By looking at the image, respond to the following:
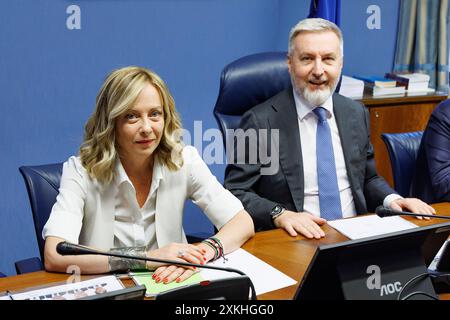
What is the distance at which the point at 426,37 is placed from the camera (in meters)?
4.19

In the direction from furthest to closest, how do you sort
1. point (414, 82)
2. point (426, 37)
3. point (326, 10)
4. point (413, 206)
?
point (426, 37) < point (414, 82) < point (326, 10) < point (413, 206)

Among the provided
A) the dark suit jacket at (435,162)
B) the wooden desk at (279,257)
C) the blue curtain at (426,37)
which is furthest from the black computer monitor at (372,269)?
the blue curtain at (426,37)

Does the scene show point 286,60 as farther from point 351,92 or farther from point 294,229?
point 351,92

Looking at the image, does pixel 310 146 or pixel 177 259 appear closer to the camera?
pixel 177 259

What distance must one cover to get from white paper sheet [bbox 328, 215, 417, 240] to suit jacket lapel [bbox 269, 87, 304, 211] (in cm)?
29

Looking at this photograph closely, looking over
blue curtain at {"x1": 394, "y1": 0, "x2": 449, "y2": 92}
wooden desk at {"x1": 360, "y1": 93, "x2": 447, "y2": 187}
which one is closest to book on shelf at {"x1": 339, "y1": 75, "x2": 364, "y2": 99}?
wooden desk at {"x1": 360, "y1": 93, "x2": 447, "y2": 187}

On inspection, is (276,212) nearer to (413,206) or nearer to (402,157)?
(413,206)

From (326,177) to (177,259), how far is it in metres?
0.88

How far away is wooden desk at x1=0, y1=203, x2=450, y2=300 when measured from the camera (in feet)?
5.55

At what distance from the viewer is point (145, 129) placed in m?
1.93

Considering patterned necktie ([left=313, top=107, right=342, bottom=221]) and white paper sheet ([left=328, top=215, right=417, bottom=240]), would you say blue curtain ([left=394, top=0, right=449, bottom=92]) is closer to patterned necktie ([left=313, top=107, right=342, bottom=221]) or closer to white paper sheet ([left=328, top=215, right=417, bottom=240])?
patterned necktie ([left=313, top=107, right=342, bottom=221])

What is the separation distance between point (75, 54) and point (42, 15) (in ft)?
0.83

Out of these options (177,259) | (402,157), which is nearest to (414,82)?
(402,157)
